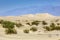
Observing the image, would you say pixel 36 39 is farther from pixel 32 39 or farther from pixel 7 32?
pixel 7 32

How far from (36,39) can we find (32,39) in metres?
0.41

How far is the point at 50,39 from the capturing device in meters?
22.6

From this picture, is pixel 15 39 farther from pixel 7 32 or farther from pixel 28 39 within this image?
pixel 7 32

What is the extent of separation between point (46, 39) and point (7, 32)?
6.71m

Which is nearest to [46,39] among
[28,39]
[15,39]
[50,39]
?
[50,39]

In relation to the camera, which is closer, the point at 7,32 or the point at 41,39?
the point at 41,39

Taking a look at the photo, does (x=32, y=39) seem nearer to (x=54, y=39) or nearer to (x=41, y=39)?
(x=41, y=39)

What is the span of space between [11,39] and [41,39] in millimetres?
3084

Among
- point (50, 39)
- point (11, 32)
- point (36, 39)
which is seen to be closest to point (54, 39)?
point (50, 39)

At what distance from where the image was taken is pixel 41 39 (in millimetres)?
22312

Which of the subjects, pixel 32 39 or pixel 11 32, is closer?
pixel 32 39

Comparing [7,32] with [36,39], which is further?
[7,32]

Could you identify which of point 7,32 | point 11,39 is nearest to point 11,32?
point 7,32

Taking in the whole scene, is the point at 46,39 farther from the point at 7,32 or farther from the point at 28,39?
the point at 7,32
